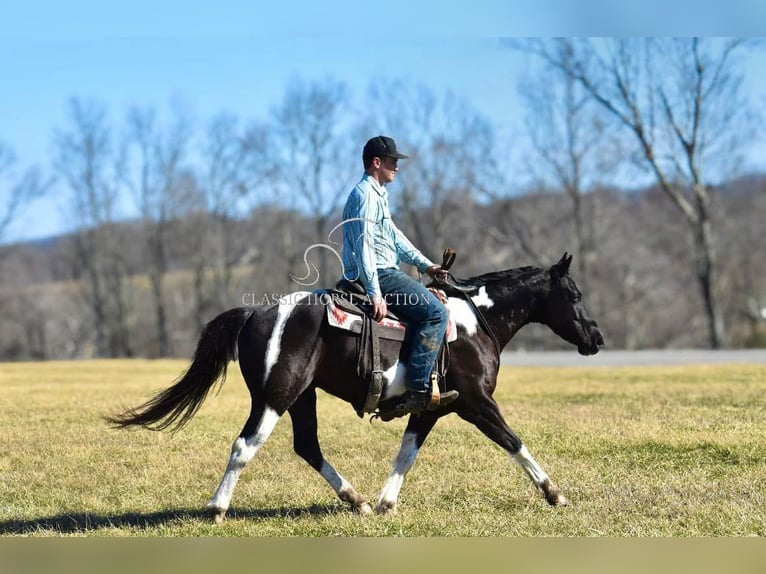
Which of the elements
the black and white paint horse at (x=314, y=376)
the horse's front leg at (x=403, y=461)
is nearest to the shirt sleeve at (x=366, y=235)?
the black and white paint horse at (x=314, y=376)

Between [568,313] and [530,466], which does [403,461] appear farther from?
[568,313]

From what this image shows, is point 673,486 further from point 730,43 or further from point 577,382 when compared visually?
point 730,43

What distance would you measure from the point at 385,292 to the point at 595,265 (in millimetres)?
44579

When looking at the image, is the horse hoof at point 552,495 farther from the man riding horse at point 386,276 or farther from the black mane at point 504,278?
the black mane at point 504,278

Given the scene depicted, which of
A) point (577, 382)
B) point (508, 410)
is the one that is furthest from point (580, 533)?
point (577, 382)

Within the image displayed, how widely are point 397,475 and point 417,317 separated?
1.36 meters

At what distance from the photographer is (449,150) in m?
43.8

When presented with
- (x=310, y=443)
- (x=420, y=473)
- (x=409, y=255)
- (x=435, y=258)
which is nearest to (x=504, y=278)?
(x=409, y=255)

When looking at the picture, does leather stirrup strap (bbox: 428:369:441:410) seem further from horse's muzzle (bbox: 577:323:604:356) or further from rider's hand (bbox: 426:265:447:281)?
horse's muzzle (bbox: 577:323:604:356)

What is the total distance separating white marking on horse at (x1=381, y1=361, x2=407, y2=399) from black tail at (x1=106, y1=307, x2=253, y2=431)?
1.28 meters

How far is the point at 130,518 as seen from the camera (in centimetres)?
685

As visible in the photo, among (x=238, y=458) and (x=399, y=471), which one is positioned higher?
(x=238, y=458)

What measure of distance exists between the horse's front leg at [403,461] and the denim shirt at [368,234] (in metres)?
1.26

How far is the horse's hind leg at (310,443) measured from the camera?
7.01 meters
